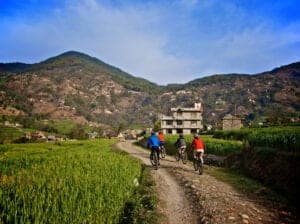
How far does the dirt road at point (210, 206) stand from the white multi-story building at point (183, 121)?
360 ft

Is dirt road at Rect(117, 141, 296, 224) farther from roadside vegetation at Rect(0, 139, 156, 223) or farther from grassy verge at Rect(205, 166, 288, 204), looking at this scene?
roadside vegetation at Rect(0, 139, 156, 223)

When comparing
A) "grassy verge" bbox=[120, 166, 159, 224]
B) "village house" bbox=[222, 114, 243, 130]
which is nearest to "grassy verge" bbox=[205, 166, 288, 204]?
"grassy verge" bbox=[120, 166, 159, 224]

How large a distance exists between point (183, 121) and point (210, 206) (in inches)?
4581

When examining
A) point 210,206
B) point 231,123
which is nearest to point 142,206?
point 210,206

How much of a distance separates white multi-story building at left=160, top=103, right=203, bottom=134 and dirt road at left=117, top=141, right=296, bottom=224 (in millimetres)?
109806

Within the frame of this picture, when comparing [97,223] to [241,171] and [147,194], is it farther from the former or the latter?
[241,171]

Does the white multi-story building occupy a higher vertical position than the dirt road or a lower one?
higher

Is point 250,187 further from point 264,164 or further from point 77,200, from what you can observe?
point 77,200

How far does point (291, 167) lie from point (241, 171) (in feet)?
23.0

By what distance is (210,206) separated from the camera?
1430 cm

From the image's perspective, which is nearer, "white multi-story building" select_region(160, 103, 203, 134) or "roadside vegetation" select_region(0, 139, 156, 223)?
"roadside vegetation" select_region(0, 139, 156, 223)

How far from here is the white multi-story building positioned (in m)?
130

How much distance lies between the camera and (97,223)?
10.6 m

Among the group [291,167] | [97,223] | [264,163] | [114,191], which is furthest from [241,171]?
[97,223]
